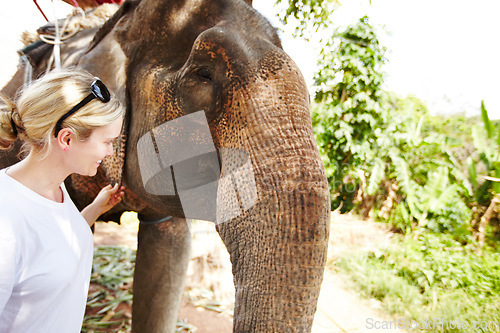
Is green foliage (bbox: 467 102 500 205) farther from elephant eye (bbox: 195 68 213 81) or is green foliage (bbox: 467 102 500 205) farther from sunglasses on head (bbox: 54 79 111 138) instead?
sunglasses on head (bbox: 54 79 111 138)

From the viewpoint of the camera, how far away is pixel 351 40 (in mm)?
6332

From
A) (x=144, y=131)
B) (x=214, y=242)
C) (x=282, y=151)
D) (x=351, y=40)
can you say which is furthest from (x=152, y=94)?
(x=351, y=40)

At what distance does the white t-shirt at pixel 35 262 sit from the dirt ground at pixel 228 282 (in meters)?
1.48

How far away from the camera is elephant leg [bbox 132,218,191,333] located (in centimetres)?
216

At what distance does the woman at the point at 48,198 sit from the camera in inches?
32.6

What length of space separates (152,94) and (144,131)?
0.14m

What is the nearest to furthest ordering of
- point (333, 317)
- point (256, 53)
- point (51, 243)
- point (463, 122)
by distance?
point (51, 243) < point (256, 53) < point (333, 317) < point (463, 122)

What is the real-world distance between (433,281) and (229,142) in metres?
4.05

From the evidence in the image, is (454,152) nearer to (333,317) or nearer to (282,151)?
(333,317)

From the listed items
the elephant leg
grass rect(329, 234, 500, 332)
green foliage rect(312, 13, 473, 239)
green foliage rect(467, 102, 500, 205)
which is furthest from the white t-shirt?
green foliage rect(467, 102, 500, 205)

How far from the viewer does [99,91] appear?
3.34 ft

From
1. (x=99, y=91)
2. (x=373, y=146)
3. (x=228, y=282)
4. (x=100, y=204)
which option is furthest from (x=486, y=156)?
(x=99, y=91)

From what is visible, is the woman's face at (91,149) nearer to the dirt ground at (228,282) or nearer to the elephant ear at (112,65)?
the elephant ear at (112,65)

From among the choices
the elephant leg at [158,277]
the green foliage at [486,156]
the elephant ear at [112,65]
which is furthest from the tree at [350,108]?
the elephant ear at [112,65]
